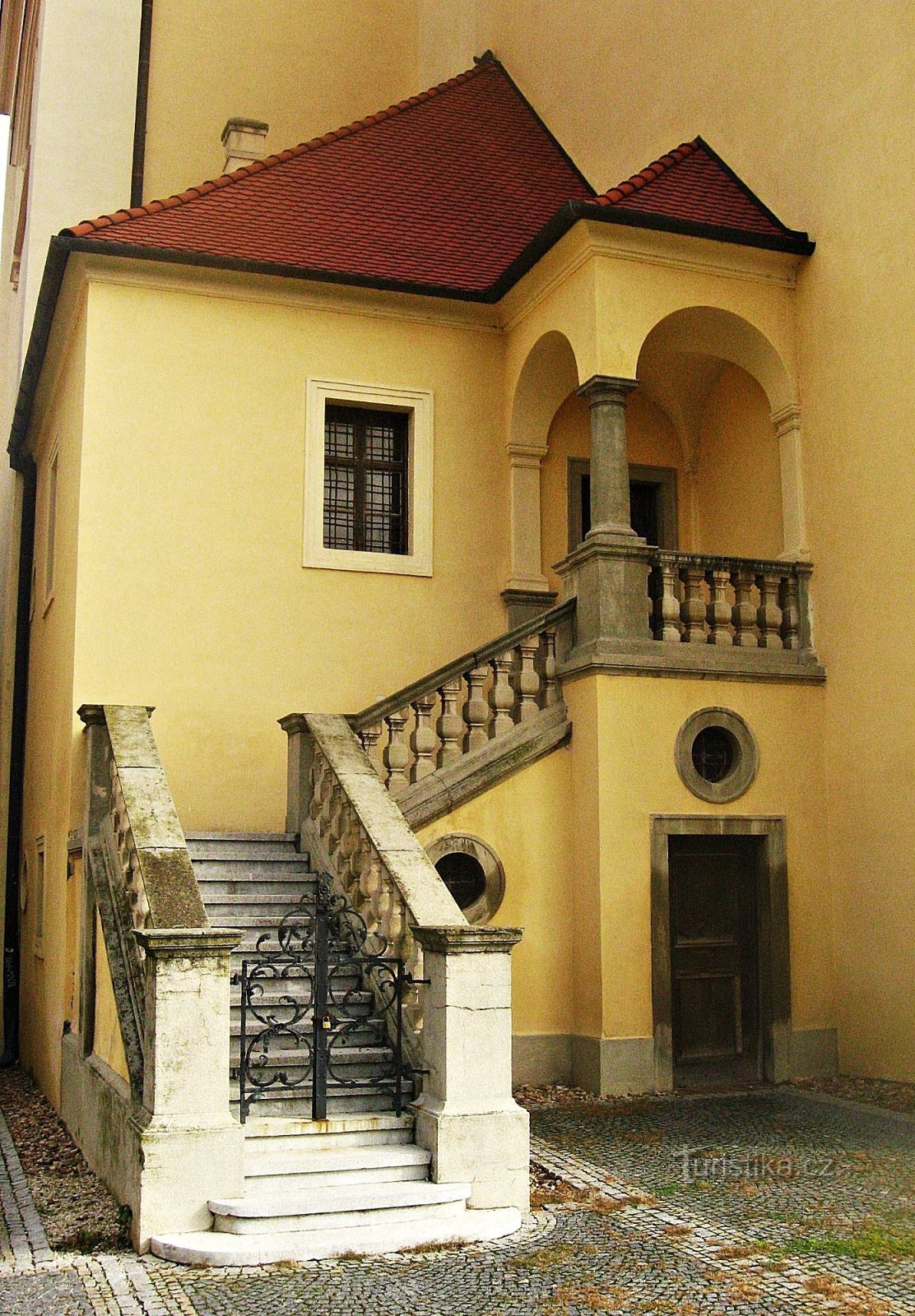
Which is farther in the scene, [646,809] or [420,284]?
[420,284]

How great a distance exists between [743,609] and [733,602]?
0.41m

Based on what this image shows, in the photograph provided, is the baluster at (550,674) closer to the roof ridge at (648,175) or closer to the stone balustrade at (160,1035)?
the stone balustrade at (160,1035)

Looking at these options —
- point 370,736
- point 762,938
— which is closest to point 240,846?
point 370,736

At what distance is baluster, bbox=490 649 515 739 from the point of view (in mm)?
11727

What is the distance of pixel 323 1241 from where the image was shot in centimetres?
686

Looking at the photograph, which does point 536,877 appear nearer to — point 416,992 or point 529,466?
point 416,992

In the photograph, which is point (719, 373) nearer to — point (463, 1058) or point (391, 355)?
point (391, 355)

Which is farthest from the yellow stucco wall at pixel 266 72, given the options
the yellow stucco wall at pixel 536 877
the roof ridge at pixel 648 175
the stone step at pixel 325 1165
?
the stone step at pixel 325 1165

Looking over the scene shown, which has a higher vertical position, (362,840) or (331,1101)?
(362,840)

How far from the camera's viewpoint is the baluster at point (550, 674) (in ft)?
39.4

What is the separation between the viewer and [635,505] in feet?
49.4

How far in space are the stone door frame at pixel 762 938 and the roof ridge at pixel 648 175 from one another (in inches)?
215

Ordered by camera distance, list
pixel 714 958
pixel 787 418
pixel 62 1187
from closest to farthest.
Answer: pixel 62 1187
pixel 714 958
pixel 787 418

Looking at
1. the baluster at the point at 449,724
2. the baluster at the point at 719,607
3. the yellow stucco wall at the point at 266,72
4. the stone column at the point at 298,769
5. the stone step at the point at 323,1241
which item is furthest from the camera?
the yellow stucco wall at the point at 266,72
